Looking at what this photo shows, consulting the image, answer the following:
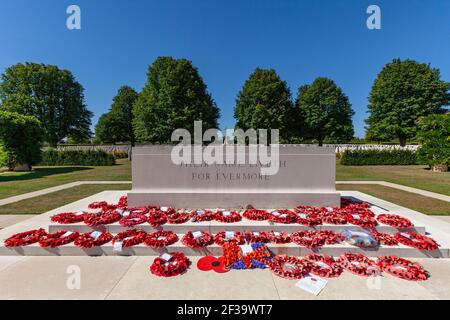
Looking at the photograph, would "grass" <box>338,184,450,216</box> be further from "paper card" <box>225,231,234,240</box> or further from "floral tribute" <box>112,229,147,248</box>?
"floral tribute" <box>112,229,147,248</box>

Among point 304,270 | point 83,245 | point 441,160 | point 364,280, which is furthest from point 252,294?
point 441,160

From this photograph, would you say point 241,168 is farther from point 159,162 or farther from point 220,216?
point 159,162

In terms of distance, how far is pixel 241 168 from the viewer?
638 cm

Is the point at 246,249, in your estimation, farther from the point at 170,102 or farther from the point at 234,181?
the point at 170,102

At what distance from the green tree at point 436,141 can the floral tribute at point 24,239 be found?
Result: 26.4 metres

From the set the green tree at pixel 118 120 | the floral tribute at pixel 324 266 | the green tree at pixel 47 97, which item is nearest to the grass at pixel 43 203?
the floral tribute at pixel 324 266

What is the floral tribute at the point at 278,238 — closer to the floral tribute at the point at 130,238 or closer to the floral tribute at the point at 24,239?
the floral tribute at the point at 130,238

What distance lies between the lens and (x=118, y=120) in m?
40.4

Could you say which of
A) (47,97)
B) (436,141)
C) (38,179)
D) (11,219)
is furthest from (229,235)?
(47,97)

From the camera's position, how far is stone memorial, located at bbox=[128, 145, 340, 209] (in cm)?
624

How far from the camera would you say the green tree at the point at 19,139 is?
17145 millimetres

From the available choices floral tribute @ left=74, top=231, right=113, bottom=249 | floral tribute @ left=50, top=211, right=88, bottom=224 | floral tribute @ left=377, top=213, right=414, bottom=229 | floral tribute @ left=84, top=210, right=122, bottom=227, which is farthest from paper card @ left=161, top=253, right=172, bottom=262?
floral tribute @ left=377, top=213, right=414, bottom=229

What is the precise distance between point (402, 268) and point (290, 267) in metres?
1.99

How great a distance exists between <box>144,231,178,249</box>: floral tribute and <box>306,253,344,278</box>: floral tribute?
284 centimetres
